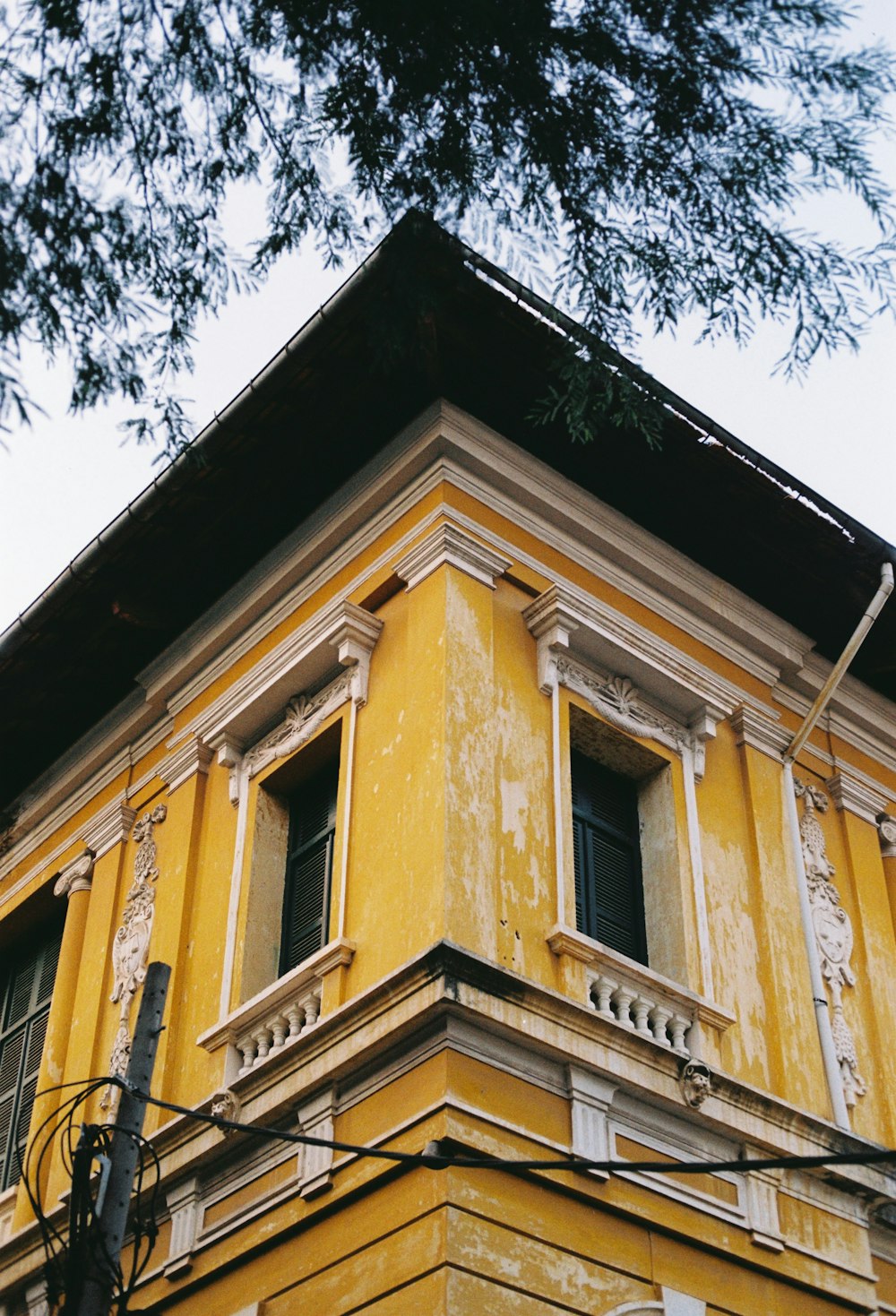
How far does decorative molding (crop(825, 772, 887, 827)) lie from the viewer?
14367mm

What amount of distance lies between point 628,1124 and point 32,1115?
4.89 metres

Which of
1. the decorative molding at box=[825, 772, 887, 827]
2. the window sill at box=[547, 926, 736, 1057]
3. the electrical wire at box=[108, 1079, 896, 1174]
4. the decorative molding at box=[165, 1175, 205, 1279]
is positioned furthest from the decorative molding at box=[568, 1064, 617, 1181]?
the decorative molding at box=[825, 772, 887, 827]

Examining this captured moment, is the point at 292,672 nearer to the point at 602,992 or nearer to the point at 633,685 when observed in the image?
the point at 633,685

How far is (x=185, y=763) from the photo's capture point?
1409 centimetres

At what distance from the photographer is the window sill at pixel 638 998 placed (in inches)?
448

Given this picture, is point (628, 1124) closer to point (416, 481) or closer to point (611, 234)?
point (416, 481)

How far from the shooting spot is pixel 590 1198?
10492mm

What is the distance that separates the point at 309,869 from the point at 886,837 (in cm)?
437

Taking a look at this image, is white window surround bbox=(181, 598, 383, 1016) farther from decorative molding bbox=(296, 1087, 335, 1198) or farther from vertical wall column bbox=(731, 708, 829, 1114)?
vertical wall column bbox=(731, 708, 829, 1114)

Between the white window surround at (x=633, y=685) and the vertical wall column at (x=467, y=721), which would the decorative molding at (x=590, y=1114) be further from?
the white window surround at (x=633, y=685)

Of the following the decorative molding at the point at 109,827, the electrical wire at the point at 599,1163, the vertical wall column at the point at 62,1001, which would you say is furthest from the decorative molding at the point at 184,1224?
the decorative molding at the point at 109,827

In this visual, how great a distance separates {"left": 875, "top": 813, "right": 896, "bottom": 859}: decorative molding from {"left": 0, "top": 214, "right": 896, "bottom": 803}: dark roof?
3.93 feet

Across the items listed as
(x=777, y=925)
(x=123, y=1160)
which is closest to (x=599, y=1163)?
(x=123, y=1160)

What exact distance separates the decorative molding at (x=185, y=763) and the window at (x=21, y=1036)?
215cm
